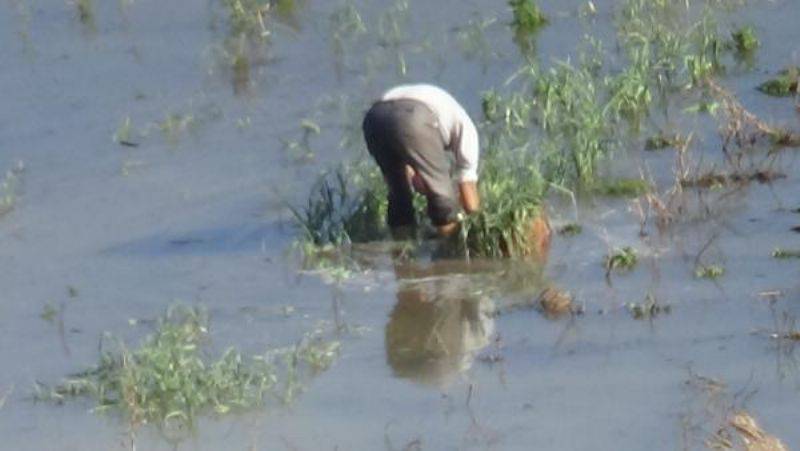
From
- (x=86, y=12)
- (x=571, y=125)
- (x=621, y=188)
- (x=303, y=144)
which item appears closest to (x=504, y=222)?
(x=621, y=188)

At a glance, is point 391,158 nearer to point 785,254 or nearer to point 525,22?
point 785,254

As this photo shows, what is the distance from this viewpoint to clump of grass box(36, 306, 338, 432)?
8.34m

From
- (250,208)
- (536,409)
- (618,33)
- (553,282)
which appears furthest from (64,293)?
(618,33)

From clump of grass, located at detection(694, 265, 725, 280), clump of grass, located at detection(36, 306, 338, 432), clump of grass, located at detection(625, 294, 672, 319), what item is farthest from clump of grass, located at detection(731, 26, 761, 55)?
clump of grass, located at detection(36, 306, 338, 432)

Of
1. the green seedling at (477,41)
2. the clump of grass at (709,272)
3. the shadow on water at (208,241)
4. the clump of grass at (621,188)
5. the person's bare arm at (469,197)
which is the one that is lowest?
the shadow on water at (208,241)

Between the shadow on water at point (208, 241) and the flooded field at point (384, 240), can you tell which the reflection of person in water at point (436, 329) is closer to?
the flooded field at point (384, 240)

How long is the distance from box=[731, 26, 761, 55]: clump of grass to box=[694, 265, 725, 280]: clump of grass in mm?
3835

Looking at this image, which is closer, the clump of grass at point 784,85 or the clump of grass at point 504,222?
the clump of grass at point 504,222

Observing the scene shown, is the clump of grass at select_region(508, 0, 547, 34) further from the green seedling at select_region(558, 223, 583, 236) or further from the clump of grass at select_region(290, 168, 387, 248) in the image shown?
the green seedling at select_region(558, 223, 583, 236)

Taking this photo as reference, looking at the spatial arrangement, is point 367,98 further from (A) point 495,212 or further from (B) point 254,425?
(B) point 254,425

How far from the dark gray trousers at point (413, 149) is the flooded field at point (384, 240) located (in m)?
0.27

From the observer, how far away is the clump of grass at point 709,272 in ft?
31.5

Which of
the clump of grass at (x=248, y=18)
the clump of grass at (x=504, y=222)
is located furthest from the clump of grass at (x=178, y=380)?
the clump of grass at (x=248, y=18)

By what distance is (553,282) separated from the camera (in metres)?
9.83
